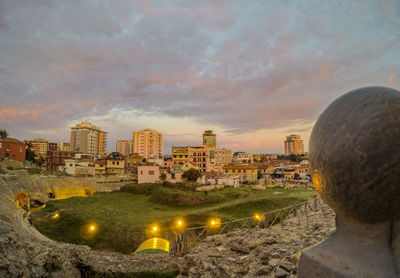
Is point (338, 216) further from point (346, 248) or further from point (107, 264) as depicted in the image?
point (107, 264)

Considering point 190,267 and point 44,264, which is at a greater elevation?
point 44,264

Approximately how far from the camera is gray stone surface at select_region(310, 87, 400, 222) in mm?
2174

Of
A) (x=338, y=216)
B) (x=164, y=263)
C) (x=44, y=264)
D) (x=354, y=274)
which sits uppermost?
(x=338, y=216)

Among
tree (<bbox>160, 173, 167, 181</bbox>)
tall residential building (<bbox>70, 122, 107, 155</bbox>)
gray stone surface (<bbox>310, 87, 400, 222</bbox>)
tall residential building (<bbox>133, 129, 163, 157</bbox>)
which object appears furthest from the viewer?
tall residential building (<bbox>133, 129, 163, 157</bbox>)

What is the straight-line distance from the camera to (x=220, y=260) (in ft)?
20.5

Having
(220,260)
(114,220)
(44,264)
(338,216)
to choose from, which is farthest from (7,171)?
(338,216)

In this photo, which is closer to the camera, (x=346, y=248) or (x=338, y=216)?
(x=346, y=248)

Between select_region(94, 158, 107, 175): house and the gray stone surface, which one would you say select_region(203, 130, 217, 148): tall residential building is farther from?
the gray stone surface

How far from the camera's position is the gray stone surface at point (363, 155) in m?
2.17

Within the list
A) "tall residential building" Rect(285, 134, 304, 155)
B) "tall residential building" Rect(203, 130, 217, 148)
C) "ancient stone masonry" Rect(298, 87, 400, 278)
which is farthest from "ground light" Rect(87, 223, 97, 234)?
"tall residential building" Rect(285, 134, 304, 155)

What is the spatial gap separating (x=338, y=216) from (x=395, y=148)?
1098 mm

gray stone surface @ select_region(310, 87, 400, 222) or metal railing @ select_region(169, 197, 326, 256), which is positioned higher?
gray stone surface @ select_region(310, 87, 400, 222)

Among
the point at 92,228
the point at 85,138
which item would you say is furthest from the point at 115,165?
the point at 85,138

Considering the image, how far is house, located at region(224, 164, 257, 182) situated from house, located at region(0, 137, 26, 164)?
45.6 m
